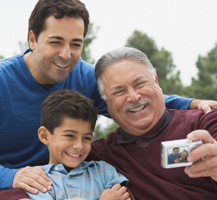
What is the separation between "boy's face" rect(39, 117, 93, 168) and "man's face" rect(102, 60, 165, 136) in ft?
1.01

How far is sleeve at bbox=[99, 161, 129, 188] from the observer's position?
210cm

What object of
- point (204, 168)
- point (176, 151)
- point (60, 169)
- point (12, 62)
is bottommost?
point (60, 169)

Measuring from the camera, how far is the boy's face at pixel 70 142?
84.4 inches

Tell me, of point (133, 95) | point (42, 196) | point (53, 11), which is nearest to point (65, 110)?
point (133, 95)

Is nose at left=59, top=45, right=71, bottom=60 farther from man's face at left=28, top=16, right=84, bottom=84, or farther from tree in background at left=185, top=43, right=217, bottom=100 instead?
tree in background at left=185, top=43, right=217, bottom=100

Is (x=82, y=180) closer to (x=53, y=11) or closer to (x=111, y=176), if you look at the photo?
(x=111, y=176)

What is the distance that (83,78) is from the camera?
2.98 metres

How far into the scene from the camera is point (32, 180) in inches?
78.8

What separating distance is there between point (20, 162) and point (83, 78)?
0.96m

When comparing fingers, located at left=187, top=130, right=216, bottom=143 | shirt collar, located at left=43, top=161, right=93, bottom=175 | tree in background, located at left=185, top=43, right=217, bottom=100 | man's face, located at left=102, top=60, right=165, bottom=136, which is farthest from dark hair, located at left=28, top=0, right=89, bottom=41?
tree in background, located at left=185, top=43, right=217, bottom=100

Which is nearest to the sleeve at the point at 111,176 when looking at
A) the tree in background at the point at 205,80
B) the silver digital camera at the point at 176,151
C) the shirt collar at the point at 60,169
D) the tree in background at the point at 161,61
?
the shirt collar at the point at 60,169

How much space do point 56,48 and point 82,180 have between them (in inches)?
43.1

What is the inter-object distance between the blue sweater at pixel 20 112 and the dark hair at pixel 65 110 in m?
0.35

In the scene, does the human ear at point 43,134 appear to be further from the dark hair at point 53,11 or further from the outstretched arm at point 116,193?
the dark hair at point 53,11
